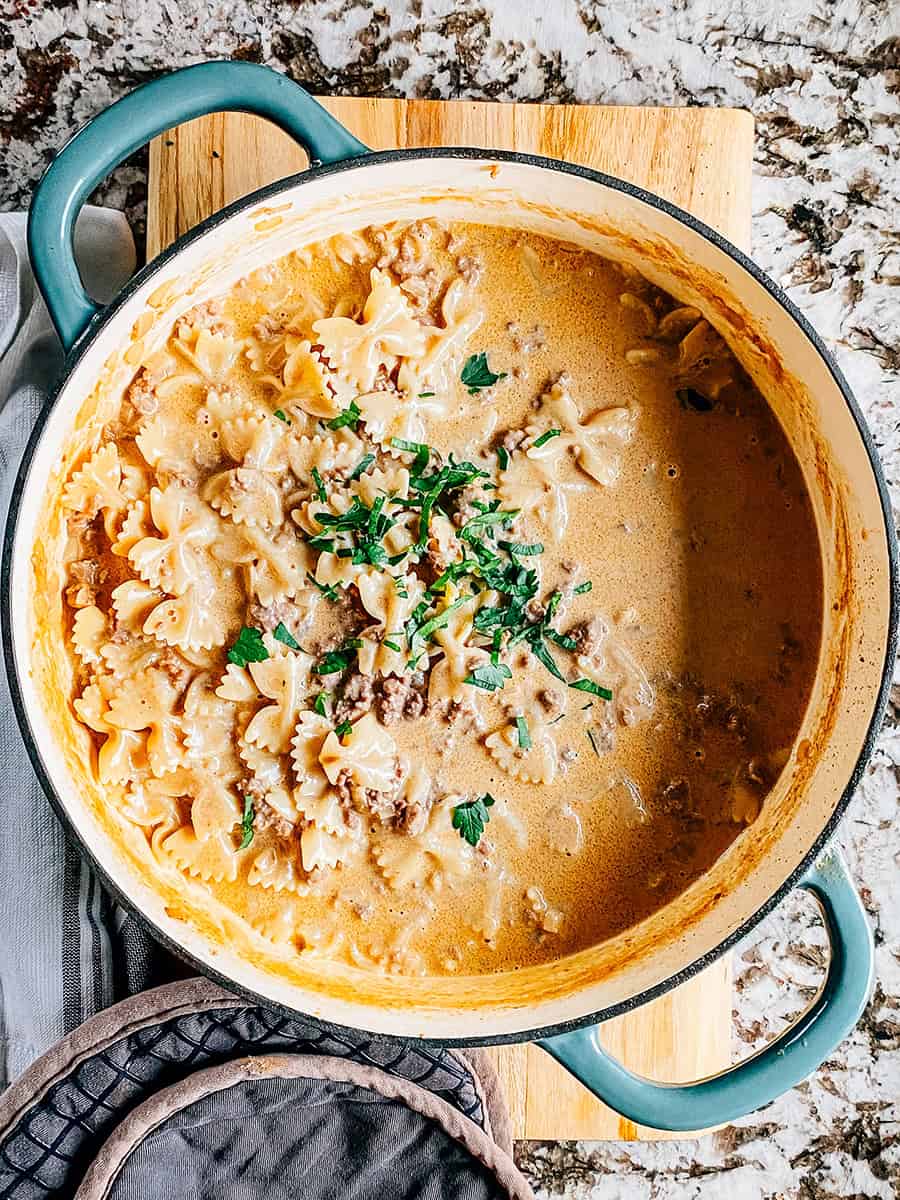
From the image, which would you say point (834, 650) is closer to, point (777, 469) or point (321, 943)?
point (777, 469)

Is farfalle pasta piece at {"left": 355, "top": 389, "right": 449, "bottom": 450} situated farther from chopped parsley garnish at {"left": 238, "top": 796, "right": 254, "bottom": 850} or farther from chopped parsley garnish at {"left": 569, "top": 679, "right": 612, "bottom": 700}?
chopped parsley garnish at {"left": 238, "top": 796, "right": 254, "bottom": 850}

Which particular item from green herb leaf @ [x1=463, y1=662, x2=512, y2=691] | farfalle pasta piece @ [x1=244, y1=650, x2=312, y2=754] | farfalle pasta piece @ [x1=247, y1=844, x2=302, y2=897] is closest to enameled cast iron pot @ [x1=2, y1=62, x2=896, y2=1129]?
farfalle pasta piece @ [x1=247, y1=844, x2=302, y2=897]

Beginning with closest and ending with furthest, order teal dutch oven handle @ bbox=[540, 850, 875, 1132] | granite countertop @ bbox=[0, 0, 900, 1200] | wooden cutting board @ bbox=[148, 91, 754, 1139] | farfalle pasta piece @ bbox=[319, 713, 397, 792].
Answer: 1. teal dutch oven handle @ bbox=[540, 850, 875, 1132]
2. farfalle pasta piece @ bbox=[319, 713, 397, 792]
3. wooden cutting board @ bbox=[148, 91, 754, 1139]
4. granite countertop @ bbox=[0, 0, 900, 1200]

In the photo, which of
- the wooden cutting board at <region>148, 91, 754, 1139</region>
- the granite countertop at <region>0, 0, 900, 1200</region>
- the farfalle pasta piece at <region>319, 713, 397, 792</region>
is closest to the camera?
the farfalle pasta piece at <region>319, 713, 397, 792</region>

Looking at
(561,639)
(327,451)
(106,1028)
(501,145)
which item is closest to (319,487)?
(327,451)

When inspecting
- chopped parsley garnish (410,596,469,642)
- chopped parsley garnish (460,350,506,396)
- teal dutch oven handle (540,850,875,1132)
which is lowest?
teal dutch oven handle (540,850,875,1132)

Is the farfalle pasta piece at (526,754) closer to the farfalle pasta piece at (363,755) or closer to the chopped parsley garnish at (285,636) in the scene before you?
the farfalle pasta piece at (363,755)
